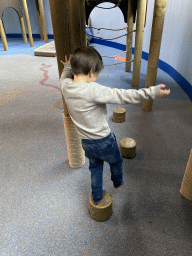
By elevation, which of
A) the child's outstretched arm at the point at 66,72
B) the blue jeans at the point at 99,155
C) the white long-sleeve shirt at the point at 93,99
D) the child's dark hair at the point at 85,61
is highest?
the child's dark hair at the point at 85,61

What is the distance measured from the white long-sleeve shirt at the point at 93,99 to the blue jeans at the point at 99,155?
4 centimetres

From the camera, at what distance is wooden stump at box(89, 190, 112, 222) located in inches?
44.8

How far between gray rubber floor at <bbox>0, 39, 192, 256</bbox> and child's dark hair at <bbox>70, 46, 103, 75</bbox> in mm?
879

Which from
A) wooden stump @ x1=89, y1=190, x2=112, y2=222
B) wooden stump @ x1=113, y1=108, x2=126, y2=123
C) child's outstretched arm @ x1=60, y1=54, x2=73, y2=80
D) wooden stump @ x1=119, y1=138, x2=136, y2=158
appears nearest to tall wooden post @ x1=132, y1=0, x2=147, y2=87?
wooden stump @ x1=113, y1=108, x2=126, y2=123

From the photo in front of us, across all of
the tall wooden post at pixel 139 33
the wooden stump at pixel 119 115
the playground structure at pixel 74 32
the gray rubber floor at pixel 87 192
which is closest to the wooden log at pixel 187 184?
the gray rubber floor at pixel 87 192

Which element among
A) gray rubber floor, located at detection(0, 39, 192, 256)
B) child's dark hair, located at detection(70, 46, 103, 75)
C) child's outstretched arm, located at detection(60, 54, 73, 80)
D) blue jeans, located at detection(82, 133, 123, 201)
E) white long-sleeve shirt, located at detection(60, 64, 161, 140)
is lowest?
gray rubber floor, located at detection(0, 39, 192, 256)

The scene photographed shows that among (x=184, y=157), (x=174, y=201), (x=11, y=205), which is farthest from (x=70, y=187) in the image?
(x=184, y=157)

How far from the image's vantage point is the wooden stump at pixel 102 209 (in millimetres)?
1137

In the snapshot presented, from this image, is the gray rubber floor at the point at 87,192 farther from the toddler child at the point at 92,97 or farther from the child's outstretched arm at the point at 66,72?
the child's outstretched arm at the point at 66,72

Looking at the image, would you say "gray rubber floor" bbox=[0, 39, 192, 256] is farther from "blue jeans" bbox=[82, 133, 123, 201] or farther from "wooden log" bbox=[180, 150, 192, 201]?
"blue jeans" bbox=[82, 133, 123, 201]

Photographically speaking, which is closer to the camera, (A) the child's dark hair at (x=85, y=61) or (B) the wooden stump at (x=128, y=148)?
(A) the child's dark hair at (x=85, y=61)

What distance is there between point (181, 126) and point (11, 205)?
70.8 inches

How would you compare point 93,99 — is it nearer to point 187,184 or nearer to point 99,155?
point 99,155

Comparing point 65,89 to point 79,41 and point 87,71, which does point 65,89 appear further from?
point 79,41
